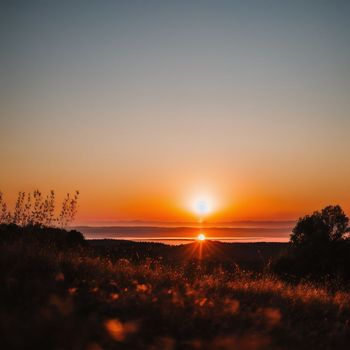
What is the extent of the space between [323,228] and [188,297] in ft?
67.3

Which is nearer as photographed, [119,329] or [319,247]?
[119,329]

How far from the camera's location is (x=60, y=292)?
796 cm

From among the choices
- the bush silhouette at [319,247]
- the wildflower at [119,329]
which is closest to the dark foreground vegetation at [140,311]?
the wildflower at [119,329]

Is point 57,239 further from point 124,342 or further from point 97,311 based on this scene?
point 124,342

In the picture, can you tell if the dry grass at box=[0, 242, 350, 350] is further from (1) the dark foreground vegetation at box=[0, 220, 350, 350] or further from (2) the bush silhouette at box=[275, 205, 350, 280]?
(2) the bush silhouette at box=[275, 205, 350, 280]

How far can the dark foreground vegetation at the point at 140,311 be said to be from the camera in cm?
627

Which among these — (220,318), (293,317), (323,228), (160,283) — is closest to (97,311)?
(220,318)

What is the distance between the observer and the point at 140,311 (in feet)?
25.3

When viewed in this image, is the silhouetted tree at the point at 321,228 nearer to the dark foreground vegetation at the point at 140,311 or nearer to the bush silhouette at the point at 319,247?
the bush silhouette at the point at 319,247

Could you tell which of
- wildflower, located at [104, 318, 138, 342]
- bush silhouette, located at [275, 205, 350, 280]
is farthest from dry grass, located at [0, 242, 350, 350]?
bush silhouette, located at [275, 205, 350, 280]

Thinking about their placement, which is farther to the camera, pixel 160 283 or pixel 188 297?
pixel 160 283

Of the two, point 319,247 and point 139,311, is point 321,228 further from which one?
point 139,311

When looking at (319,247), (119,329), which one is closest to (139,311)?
(119,329)

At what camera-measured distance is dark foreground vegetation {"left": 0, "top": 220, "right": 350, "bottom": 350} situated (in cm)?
627
